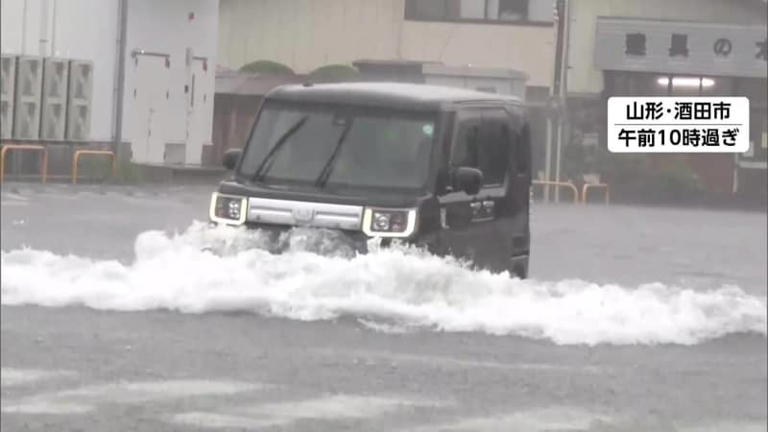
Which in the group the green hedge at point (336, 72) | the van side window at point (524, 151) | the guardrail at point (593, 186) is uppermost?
the green hedge at point (336, 72)

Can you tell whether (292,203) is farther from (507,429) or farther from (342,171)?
(507,429)

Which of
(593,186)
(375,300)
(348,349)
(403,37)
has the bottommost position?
(348,349)

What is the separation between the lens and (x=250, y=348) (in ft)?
31.8

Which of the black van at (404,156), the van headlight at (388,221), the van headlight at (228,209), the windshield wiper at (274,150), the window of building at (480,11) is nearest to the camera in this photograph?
the window of building at (480,11)

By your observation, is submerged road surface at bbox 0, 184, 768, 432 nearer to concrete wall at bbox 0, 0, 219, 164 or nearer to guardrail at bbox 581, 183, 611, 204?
guardrail at bbox 581, 183, 611, 204

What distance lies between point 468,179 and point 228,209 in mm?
677

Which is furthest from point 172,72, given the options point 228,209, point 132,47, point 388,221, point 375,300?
point 375,300

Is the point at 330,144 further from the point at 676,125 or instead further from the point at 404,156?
the point at 676,125

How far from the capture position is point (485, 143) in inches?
105

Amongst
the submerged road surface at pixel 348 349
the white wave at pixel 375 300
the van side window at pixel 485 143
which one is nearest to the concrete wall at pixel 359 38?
the van side window at pixel 485 143

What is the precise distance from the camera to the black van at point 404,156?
2.48 meters

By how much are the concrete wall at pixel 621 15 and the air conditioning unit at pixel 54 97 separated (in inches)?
31.2

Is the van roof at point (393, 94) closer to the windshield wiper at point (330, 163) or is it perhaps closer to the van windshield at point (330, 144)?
the van windshield at point (330, 144)

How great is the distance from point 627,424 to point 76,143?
18.8ft
